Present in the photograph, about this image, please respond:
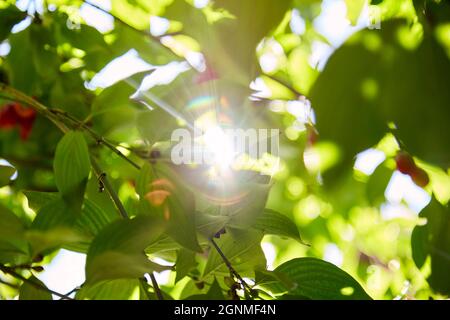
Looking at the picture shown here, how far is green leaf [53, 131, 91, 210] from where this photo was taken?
69cm

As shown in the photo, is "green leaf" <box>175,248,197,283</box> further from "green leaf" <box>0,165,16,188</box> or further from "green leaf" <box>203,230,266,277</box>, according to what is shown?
"green leaf" <box>0,165,16,188</box>

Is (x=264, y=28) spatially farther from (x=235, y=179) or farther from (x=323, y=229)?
(x=323, y=229)

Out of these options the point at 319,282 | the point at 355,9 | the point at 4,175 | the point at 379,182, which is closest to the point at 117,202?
the point at 4,175

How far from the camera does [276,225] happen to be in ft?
2.53

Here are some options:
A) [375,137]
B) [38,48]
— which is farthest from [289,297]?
[38,48]

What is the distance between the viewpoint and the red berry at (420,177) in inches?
42.6

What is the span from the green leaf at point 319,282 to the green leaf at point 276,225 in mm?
41

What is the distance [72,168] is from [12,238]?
0.12 m

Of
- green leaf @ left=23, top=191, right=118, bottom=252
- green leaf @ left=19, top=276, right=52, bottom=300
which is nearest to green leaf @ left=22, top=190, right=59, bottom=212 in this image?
green leaf @ left=23, top=191, right=118, bottom=252

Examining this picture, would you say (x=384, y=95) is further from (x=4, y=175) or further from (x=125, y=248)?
(x=4, y=175)

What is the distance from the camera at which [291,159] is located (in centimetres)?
139

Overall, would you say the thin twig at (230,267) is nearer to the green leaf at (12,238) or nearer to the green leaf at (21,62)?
the green leaf at (12,238)

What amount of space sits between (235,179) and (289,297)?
186 mm
